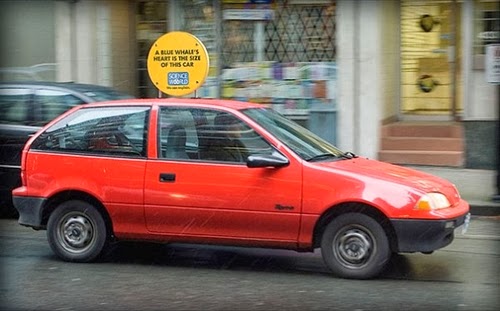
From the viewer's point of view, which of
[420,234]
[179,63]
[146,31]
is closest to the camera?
[420,234]

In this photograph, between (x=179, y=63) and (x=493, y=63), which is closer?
(x=179, y=63)

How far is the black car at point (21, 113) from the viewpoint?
32.7 feet

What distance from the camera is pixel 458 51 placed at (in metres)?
14.6

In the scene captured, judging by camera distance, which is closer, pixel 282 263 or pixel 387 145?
pixel 282 263

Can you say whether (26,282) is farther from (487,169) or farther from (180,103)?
(487,169)

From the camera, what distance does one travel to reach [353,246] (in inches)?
277

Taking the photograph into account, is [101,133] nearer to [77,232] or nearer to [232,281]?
[77,232]

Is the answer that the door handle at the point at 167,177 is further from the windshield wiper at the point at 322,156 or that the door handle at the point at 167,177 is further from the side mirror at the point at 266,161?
the windshield wiper at the point at 322,156

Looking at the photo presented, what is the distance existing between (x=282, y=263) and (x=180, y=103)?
70.2 inches

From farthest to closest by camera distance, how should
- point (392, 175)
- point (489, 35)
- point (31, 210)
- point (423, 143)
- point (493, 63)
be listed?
point (489, 35) < point (423, 143) < point (493, 63) < point (31, 210) < point (392, 175)

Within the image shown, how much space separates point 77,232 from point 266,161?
2003mm

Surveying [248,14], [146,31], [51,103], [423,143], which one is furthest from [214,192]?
[146,31]

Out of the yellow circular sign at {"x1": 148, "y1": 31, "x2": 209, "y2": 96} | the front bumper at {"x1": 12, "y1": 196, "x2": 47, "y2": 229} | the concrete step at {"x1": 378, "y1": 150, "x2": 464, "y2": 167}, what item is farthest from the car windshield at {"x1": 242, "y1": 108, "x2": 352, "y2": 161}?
the concrete step at {"x1": 378, "y1": 150, "x2": 464, "y2": 167}

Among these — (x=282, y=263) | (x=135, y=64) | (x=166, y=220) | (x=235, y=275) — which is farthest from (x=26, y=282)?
(x=135, y=64)
